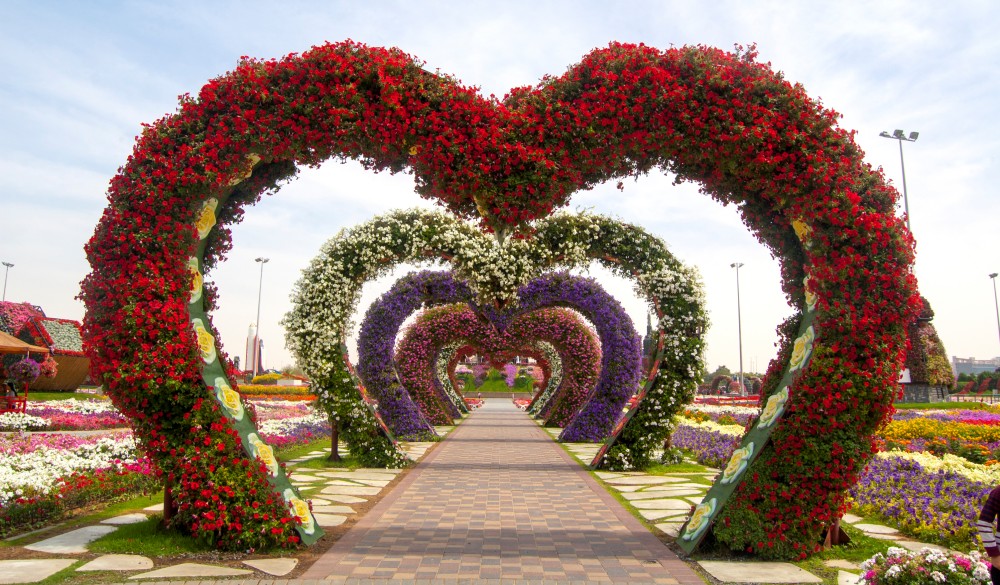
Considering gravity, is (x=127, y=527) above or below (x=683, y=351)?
below

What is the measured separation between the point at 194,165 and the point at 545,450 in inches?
398

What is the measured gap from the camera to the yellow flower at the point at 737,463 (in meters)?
5.50

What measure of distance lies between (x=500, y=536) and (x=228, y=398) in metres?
2.57

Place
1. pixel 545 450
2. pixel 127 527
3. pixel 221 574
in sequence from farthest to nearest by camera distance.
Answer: pixel 545 450
pixel 127 527
pixel 221 574

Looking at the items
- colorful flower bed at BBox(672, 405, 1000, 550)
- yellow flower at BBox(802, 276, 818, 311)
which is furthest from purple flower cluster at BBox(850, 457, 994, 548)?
yellow flower at BBox(802, 276, 818, 311)

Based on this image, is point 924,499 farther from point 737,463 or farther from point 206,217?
point 206,217

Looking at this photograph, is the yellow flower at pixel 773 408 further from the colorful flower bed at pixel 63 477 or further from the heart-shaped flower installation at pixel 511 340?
the heart-shaped flower installation at pixel 511 340

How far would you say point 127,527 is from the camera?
19.6 feet

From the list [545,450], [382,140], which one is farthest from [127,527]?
[545,450]

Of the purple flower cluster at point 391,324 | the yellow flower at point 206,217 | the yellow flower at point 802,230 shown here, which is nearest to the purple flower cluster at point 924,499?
the yellow flower at point 802,230

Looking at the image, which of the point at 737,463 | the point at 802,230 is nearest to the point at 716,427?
the point at 737,463

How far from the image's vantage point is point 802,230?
216 inches

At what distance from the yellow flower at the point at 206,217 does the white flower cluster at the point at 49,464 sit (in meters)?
2.74

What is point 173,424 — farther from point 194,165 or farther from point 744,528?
point 744,528
